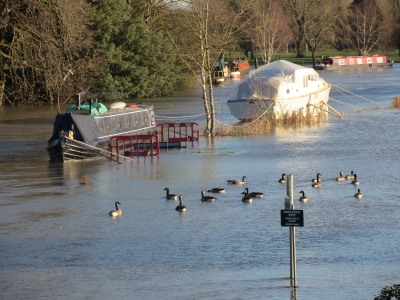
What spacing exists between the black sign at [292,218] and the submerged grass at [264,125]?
2899cm

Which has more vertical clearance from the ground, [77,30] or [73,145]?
[77,30]

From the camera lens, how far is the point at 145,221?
26.1 metres

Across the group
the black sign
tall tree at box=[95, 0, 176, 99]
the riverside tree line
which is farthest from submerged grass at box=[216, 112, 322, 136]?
the black sign

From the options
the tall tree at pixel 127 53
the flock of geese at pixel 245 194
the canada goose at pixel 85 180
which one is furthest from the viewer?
the tall tree at pixel 127 53

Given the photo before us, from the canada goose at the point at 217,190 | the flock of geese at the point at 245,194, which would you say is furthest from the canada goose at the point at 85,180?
the canada goose at the point at 217,190

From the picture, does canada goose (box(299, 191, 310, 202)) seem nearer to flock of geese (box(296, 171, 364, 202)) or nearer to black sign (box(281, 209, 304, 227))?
flock of geese (box(296, 171, 364, 202))

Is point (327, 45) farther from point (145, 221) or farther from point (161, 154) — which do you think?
point (145, 221)

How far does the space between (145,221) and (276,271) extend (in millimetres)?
6725

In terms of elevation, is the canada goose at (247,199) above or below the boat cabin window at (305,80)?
below

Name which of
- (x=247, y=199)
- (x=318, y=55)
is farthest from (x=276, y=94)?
(x=318, y=55)

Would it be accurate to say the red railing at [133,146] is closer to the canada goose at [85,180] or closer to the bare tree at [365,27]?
the canada goose at [85,180]

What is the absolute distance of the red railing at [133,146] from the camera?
3919cm

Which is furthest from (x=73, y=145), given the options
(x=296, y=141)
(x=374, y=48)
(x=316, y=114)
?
(x=374, y=48)

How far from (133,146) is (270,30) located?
297 feet
